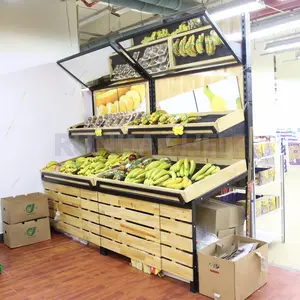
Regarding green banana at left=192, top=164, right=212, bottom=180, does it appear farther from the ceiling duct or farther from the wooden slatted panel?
the ceiling duct

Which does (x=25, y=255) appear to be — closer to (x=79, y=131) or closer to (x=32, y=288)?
(x=32, y=288)

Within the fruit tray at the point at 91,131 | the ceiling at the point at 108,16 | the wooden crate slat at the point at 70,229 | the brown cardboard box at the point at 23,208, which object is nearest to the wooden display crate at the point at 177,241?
the fruit tray at the point at 91,131

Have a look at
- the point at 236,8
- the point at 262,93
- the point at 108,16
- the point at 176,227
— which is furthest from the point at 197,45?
the point at 262,93

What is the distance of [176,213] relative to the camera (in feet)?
10.4

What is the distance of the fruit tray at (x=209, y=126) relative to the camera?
3203 mm

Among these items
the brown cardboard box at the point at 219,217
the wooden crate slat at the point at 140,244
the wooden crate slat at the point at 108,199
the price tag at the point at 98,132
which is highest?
the price tag at the point at 98,132

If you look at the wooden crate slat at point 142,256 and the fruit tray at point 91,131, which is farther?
the fruit tray at point 91,131

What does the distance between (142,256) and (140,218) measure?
39 centimetres

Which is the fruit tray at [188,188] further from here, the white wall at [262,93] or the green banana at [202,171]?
the white wall at [262,93]

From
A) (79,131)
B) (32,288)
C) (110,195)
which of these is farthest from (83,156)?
(32,288)

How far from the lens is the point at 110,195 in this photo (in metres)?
3.87

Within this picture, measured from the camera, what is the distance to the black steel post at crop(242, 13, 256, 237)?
346 centimetres

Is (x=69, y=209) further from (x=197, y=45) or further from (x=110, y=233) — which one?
(x=197, y=45)

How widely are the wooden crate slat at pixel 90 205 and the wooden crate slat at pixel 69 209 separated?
138mm
